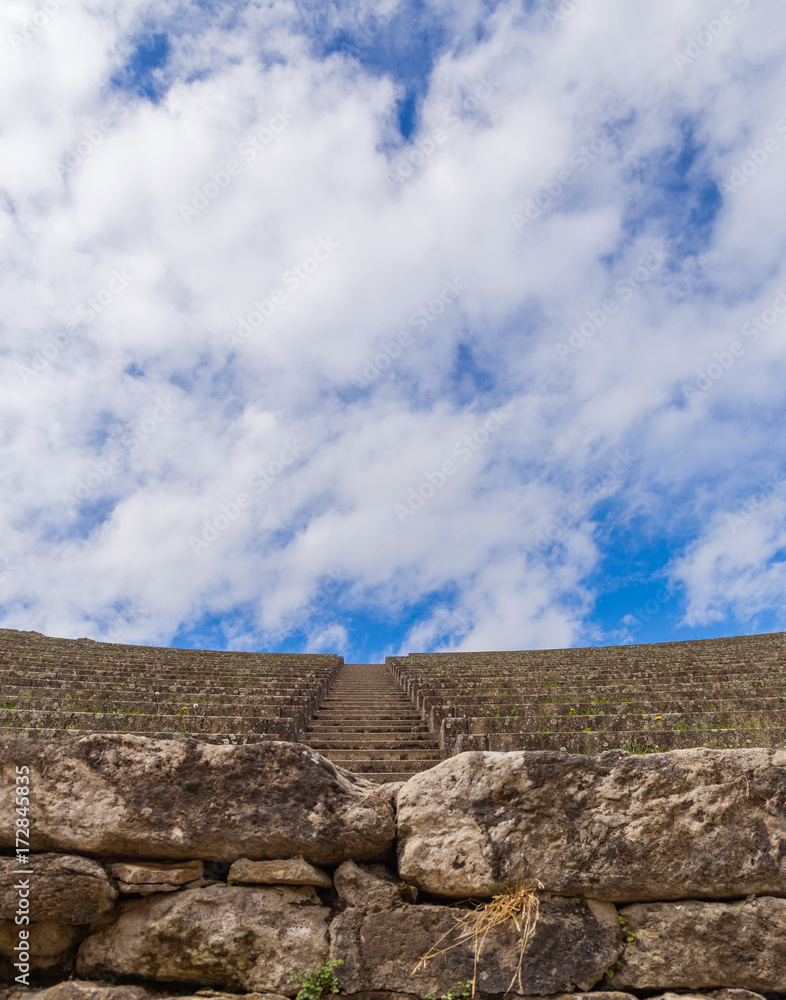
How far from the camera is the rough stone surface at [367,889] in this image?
2488 millimetres

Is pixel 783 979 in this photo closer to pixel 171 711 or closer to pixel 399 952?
pixel 399 952

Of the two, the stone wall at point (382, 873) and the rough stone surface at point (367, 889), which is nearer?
the stone wall at point (382, 873)

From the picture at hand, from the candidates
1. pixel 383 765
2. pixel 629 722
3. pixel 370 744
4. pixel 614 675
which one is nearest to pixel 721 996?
pixel 629 722

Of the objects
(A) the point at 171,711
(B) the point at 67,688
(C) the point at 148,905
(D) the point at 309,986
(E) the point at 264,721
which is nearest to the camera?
(D) the point at 309,986

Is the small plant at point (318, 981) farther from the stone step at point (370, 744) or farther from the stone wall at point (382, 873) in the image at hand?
the stone step at point (370, 744)

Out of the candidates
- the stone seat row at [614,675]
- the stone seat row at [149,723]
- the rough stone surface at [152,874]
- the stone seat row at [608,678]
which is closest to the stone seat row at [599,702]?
the stone seat row at [608,678]

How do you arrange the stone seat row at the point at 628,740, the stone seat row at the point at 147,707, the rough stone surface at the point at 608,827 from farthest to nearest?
the stone seat row at the point at 147,707 → the stone seat row at the point at 628,740 → the rough stone surface at the point at 608,827

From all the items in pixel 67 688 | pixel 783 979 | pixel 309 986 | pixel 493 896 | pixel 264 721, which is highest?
pixel 67 688

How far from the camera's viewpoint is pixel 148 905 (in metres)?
2.47

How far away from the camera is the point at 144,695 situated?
7840 millimetres

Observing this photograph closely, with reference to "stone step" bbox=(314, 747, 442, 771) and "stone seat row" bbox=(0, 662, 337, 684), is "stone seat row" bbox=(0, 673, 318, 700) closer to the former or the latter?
"stone seat row" bbox=(0, 662, 337, 684)

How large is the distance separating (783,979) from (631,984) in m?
0.64

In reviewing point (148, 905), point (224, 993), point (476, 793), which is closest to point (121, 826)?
point (148, 905)

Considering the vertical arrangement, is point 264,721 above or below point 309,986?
above
